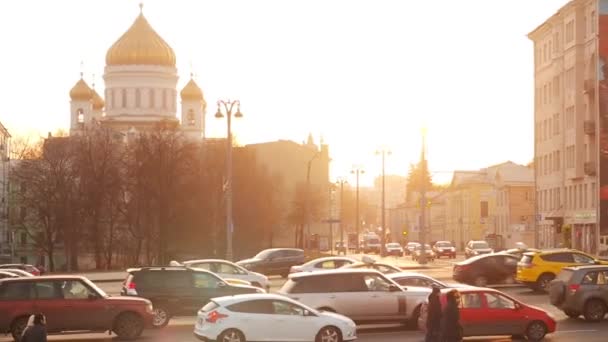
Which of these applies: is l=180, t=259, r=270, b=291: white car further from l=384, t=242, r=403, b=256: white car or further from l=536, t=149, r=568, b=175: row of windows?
l=384, t=242, r=403, b=256: white car

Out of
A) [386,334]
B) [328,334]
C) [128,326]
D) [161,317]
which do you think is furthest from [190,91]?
[328,334]

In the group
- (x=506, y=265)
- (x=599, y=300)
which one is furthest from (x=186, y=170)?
(x=599, y=300)

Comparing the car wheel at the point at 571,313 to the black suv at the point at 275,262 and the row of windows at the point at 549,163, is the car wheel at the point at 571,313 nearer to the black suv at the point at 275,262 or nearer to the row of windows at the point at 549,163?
the black suv at the point at 275,262

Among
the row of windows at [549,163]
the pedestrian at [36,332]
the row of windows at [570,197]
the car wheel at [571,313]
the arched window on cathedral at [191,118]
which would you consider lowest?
the car wheel at [571,313]

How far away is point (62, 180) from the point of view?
8669cm

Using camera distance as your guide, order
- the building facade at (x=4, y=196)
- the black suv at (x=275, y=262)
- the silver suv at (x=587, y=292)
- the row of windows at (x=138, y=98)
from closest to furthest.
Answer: the silver suv at (x=587, y=292)
the black suv at (x=275, y=262)
the building facade at (x=4, y=196)
the row of windows at (x=138, y=98)

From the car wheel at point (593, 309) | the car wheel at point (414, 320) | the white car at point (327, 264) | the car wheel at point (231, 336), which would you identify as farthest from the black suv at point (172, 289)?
the white car at point (327, 264)

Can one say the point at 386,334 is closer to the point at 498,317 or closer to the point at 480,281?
the point at 498,317

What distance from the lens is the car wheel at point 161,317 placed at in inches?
1232

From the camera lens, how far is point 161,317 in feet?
103

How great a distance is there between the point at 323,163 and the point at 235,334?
121326mm

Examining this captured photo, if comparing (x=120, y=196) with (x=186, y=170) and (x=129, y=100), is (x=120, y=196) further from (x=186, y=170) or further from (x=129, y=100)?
(x=129, y=100)

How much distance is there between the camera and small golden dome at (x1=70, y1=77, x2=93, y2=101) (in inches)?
5428

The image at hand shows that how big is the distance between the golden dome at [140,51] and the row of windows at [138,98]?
336cm
